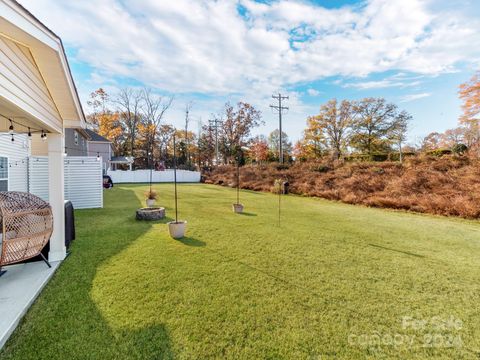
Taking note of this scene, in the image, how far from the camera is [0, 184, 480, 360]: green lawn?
192 centimetres

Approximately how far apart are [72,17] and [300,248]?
6617 mm

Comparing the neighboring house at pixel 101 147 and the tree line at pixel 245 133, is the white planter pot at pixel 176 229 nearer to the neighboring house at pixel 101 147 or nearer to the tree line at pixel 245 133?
the tree line at pixel 245 133

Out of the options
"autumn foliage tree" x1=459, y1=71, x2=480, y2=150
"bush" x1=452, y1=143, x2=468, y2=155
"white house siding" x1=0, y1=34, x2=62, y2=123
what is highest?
"autumn foliage tree" x1=459, y1=71, x2=480, y2=150

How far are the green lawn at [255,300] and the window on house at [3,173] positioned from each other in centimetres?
339

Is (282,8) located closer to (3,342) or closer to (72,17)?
(72,17)

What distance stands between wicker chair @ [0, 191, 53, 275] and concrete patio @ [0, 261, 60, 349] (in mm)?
240

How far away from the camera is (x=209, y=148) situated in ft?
113

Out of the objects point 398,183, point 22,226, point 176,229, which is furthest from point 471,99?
point 22,226

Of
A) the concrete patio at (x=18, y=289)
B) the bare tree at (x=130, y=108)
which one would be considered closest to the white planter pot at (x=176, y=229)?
the concrete patio at (x=18, y=289)

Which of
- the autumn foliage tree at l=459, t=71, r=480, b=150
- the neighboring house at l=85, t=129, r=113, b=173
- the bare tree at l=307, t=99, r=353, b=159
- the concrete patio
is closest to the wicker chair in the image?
the concrete patio

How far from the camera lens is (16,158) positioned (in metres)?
6.76

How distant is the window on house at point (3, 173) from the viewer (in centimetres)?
601

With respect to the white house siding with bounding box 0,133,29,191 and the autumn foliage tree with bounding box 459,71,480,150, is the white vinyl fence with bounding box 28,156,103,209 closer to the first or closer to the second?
the white house siding with bounding box 0,133,29,191

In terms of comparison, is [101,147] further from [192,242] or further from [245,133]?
[192,242]
